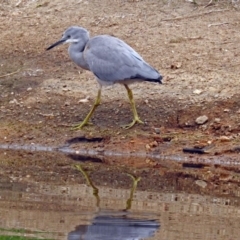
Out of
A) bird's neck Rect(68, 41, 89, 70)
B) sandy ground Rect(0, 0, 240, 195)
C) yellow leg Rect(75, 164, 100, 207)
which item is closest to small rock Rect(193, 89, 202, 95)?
sandy ground Rect(0, 0, 240, 195)

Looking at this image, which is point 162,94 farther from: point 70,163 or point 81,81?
point 70,163

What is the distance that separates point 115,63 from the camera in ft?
38.3

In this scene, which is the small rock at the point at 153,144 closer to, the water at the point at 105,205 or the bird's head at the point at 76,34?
the water at the point at 105,205

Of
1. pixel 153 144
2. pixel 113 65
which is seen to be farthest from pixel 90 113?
pixel 153 144

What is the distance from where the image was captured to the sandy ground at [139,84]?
466 inches

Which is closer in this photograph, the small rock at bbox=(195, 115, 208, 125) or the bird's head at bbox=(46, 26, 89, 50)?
the small rock at bbox=(195, 115, 208, 125)

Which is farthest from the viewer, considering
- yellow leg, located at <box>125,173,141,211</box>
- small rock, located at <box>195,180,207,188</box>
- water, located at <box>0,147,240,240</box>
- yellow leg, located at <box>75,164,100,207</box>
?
small rock, located at <box>195,180,207,188</box>

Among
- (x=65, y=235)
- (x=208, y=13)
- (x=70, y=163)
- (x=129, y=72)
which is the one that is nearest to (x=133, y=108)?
(x=129, y=72)

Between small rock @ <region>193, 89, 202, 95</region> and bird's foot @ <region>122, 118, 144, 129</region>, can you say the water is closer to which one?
bird's foot @ <region>122, 118, 144, 129</region>

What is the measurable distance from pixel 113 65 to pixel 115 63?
0.11ft

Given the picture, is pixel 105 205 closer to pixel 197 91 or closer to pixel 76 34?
pixel 76 34

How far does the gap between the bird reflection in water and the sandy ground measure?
7.34 ft

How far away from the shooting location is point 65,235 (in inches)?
304

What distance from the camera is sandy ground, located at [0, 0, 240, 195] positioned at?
11.8 m
